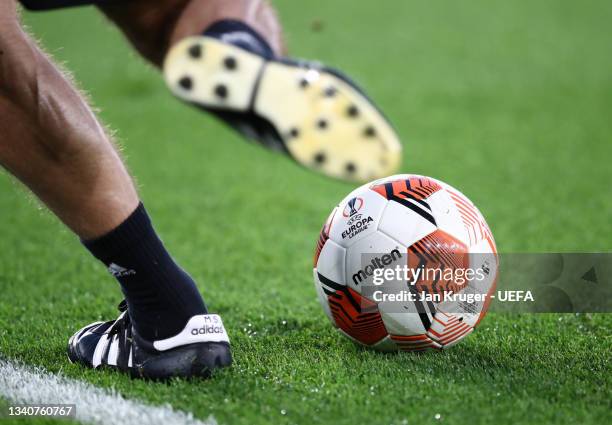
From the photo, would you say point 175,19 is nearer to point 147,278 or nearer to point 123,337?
point 147,278

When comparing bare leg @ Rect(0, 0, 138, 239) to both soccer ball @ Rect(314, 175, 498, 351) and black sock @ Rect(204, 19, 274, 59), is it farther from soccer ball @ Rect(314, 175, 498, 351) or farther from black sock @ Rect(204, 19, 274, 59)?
soccer ball @ Rect(314, 175, 498, 351)

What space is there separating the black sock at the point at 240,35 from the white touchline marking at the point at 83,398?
0.95 metres

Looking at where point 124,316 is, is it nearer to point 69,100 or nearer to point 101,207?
point 101,207

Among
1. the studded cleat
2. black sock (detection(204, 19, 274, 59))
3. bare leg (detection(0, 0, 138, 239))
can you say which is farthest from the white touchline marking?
black sock (detection(204, 19, 274, 59))

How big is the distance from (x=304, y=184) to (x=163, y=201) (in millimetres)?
1044

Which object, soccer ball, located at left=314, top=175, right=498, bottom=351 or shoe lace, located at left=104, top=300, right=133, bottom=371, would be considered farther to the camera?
soccer ball, located at left=314, top=175, right=498, bottom=351

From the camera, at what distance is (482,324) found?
10.2 feet

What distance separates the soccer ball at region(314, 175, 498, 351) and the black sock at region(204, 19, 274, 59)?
757 millimetres

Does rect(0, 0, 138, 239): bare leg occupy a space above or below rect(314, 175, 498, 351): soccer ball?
above

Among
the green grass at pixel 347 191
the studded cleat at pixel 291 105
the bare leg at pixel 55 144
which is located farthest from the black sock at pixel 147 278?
the studded cleat at pixel 291 105

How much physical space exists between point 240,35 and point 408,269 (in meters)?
0.94

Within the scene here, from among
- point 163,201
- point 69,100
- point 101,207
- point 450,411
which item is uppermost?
point 69,100

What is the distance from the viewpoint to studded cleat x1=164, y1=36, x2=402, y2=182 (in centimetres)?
205

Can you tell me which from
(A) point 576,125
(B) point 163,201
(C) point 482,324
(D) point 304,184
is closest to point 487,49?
(A) point 576,125
